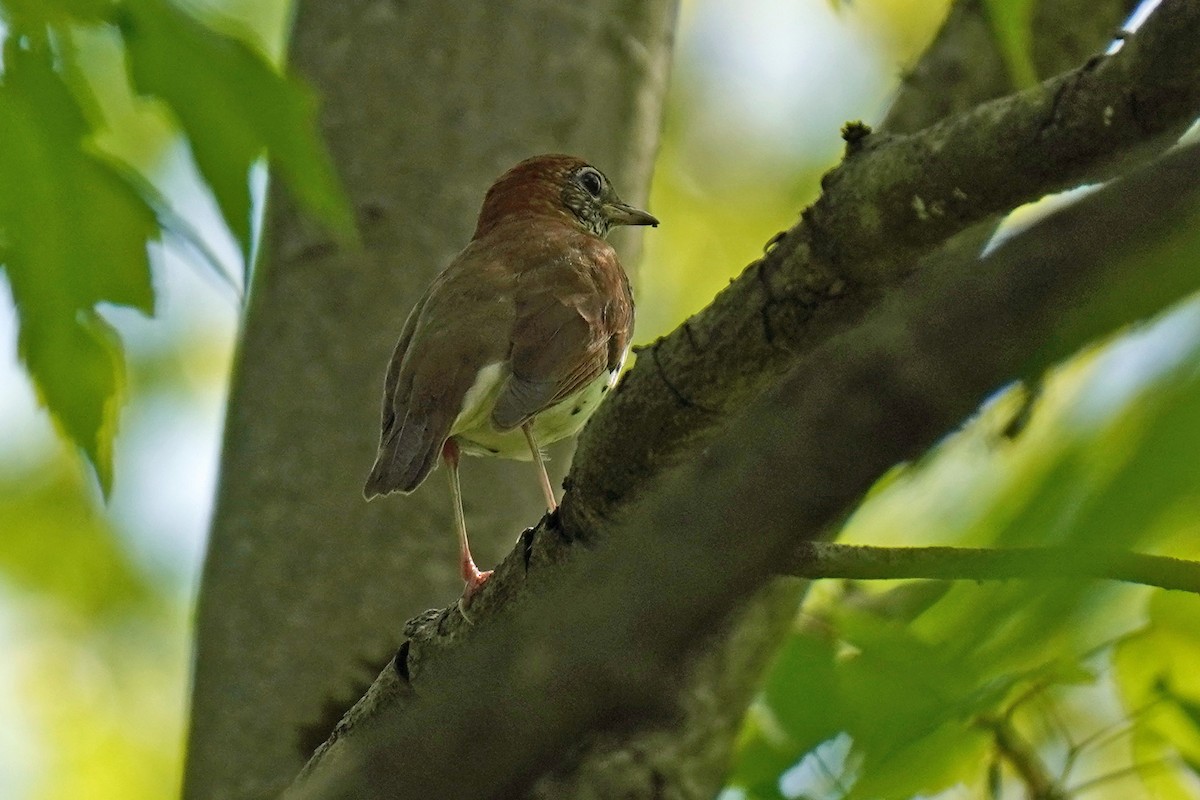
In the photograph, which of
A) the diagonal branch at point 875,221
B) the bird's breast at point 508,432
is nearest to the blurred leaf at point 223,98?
the diagonal branch at point 875,221

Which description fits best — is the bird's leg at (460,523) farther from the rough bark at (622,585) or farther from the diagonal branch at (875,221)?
the diagonal branch at (875,221)

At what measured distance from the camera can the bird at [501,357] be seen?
387cm

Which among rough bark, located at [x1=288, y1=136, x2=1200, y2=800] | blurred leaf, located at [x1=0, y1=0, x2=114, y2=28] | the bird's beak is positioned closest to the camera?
rough bark, located at [x1=288, y1=136, x2=1200, y2=800]

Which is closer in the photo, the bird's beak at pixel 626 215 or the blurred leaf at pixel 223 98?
the blurred leaf at pixel 223 98

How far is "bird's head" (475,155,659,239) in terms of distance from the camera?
196 inches

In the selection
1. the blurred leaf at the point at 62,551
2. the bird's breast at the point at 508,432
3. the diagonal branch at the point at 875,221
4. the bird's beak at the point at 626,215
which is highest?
the blurred leaf at the point at 62,551

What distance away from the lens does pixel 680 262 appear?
31.2 ft

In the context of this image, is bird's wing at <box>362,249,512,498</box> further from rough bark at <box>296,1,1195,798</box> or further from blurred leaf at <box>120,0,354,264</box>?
blurred leaf at <box>120,0,354,264</box>

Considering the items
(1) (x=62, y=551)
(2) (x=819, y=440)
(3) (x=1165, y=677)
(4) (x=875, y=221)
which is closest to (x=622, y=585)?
(2) (x=819, y=440)

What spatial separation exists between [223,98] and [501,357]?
5.32 feet

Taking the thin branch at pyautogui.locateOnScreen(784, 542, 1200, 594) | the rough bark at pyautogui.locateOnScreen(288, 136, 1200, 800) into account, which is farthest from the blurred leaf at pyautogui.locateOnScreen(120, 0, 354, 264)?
the rough bark at pyautogui.locateOnScreen(288, 136, 1200, 800)

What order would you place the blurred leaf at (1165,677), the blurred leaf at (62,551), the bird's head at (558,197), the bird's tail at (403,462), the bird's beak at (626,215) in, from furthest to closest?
the blurred leaf at (62,551)
the bird's beak at (626,215)
the bird's head at (558,197)
the bird's tail at (403,462)
the blurred leaf at (1165,677)

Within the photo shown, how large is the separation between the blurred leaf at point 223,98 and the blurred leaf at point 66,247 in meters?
0.16

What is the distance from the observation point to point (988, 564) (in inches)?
32.2
